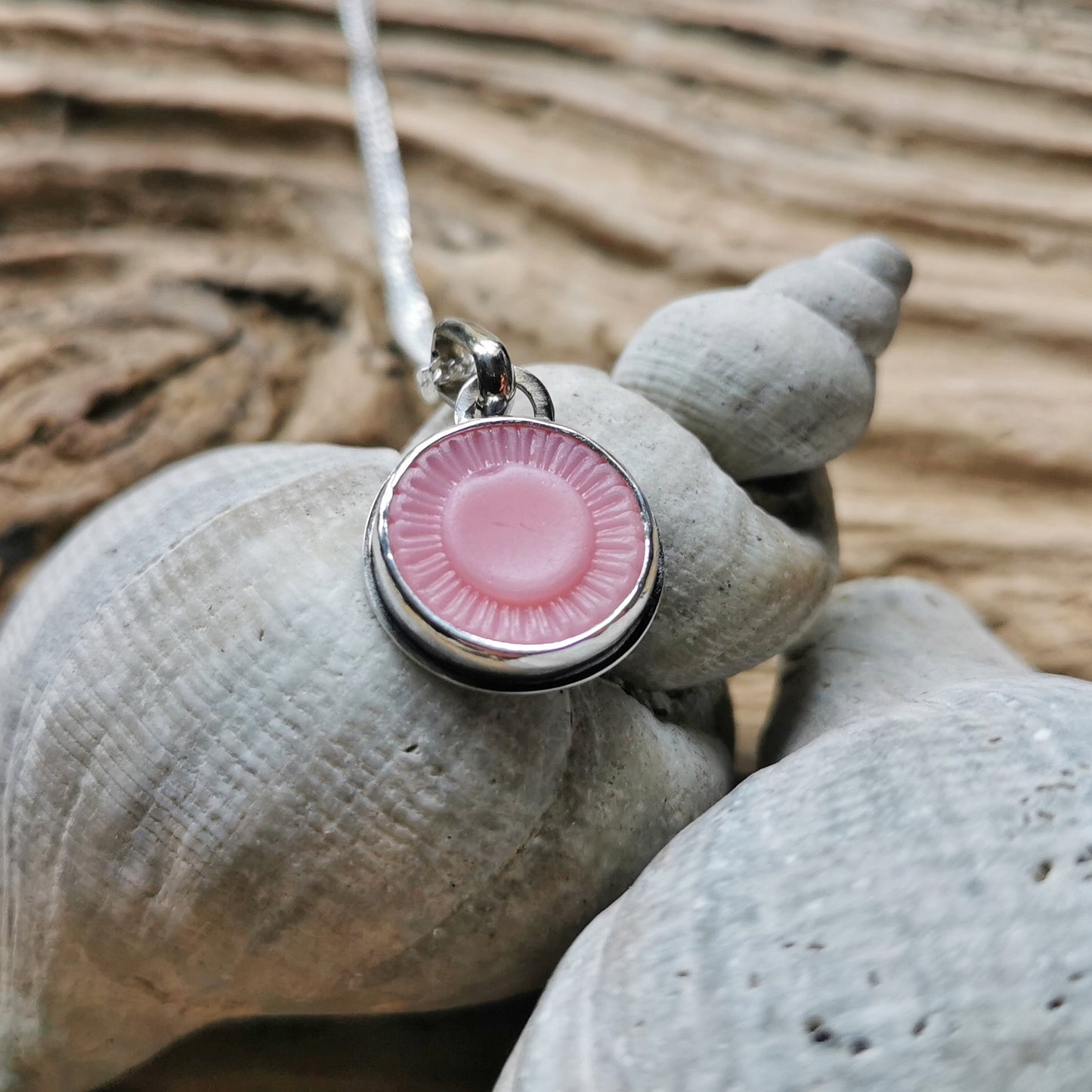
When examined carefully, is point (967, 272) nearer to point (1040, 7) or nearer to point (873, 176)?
point (873, 176)

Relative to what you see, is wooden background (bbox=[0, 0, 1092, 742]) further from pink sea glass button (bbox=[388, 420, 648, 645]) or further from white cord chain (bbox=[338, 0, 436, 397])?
pink sea glass button (bbox=[388, 420, 648, 645])

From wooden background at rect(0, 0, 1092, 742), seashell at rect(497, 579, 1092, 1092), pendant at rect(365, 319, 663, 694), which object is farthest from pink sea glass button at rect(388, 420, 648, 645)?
wooden background at rect(0, 0, 1092, 742)

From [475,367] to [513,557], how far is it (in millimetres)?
214

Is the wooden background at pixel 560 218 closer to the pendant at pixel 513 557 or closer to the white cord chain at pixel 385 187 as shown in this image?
the white cord chain at pixel 385 187

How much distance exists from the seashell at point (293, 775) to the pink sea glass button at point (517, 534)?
0.06m

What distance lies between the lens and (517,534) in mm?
749

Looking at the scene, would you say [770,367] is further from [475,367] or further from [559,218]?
[559,218]

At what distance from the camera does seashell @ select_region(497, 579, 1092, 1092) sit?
0.58 metres

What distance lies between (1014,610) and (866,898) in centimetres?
96

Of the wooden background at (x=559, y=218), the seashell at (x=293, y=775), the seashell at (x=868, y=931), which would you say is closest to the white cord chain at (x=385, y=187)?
the wooden background at (x=559, y=218)

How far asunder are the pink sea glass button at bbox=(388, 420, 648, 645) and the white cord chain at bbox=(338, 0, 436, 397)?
0.73m

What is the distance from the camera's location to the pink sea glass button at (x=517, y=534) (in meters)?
0.72

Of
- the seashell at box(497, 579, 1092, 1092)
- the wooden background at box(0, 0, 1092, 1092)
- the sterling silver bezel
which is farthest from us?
the wooden background at box(0, 0, 1092, 1092)

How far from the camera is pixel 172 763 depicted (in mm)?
733
